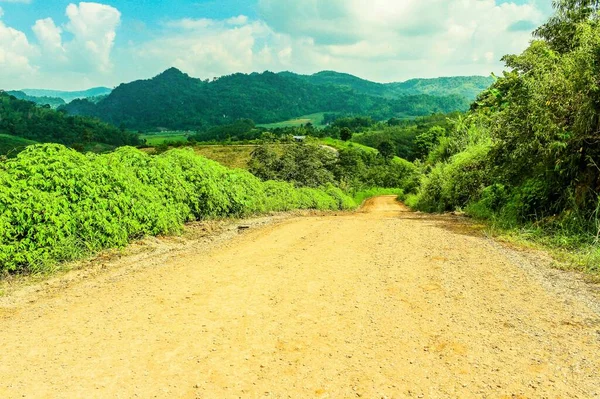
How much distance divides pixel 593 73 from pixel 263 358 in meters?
10.4

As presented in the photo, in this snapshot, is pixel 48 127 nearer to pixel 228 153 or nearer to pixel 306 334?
pixel 228 153

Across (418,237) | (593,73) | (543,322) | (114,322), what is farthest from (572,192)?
(114,322)

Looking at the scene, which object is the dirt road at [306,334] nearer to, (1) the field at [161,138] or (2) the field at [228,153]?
(2) the field at [228,153]

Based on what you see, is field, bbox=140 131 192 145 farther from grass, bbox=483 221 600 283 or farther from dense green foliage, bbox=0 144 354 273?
grass, bbox=483 221 600 283

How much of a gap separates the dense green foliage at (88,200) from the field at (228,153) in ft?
212

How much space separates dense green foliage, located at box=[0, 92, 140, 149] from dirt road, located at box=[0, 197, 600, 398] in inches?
4253

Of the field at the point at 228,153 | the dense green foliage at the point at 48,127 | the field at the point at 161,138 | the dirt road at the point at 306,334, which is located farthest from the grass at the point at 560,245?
the field at the point at 161,138

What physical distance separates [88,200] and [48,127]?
121103mm

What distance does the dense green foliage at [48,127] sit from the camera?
10950 cm

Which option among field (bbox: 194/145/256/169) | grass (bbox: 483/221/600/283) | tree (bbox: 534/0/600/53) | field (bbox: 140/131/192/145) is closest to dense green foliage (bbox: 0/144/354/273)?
grass (bbox: 483/221/600/283)

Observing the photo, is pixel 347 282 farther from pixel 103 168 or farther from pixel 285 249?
pixel 103 168

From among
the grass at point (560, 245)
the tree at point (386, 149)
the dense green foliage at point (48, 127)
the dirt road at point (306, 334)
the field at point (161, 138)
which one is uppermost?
the dense green foliage at point (48, 127)

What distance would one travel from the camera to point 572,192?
10914 millimetres

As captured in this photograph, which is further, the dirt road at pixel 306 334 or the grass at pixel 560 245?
the grass at pixel 560 245
